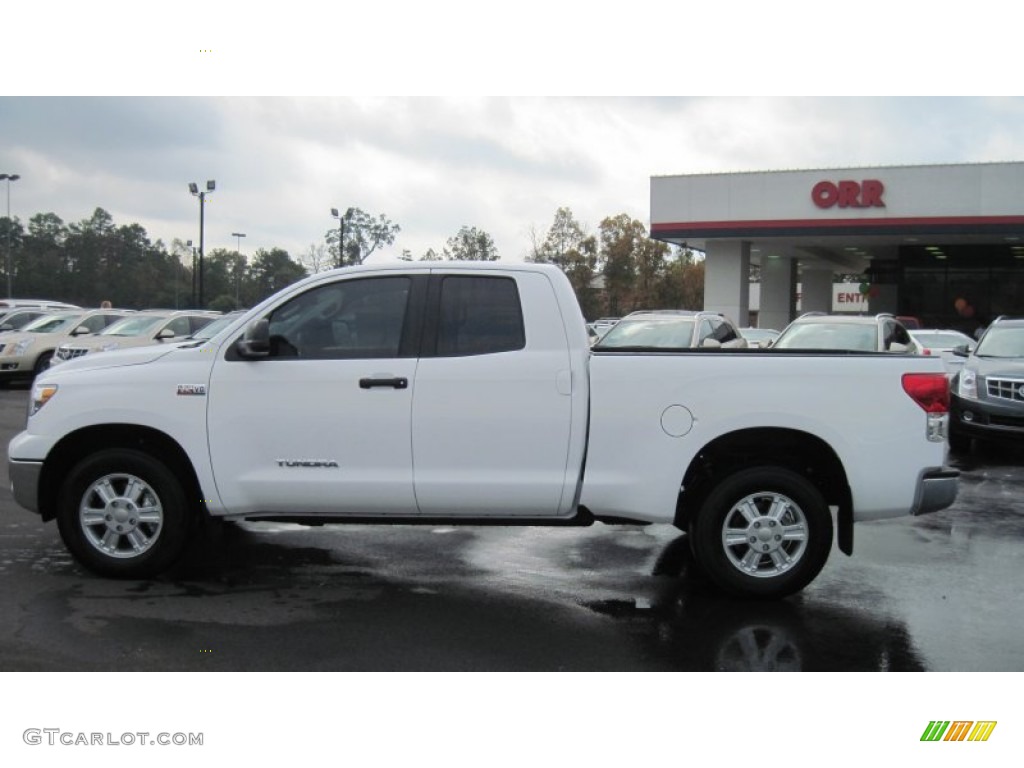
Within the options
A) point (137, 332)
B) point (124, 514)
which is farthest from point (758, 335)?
point (124, 514)

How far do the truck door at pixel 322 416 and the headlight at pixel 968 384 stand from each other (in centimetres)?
867

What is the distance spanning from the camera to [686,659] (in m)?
4.89

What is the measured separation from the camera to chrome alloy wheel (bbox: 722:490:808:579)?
5715mm

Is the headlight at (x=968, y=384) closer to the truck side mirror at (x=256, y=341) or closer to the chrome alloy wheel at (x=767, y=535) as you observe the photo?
the chrome alloy wheel at (x=767, y=535)

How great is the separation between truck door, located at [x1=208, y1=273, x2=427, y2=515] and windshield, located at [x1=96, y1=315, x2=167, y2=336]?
13791 millimetres

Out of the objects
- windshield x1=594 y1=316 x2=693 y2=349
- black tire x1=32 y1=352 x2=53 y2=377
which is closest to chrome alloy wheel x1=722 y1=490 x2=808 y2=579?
windshield x1=594 y1=316 x2=693 y2=349

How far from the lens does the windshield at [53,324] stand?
2100cm

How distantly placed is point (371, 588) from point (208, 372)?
1698 mm

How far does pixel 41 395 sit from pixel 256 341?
1549mm

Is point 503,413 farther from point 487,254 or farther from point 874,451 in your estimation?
point 487,254

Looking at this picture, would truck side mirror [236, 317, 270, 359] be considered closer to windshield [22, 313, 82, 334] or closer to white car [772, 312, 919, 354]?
white car [772, 312, 919, 354]

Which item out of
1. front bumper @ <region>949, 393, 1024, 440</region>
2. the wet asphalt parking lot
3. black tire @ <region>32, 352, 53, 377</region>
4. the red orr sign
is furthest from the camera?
the red orr sign
